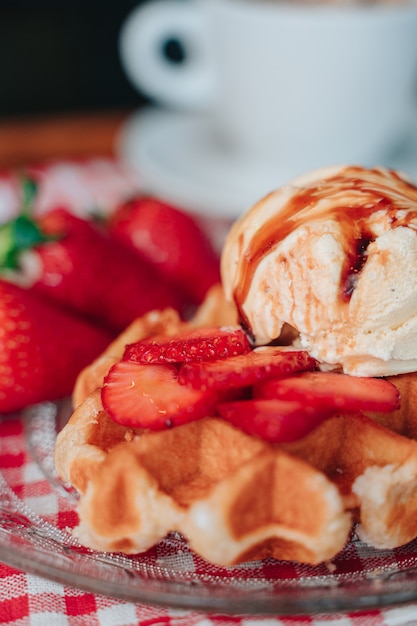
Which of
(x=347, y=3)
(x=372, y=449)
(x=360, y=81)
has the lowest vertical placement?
(x=372, y=449)

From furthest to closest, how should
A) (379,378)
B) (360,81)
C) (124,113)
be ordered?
1. (124,113)
2. (360,81)
3. (379,378)

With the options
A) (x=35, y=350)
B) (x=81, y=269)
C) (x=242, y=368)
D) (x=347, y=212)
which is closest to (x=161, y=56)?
(x=81, y=269)

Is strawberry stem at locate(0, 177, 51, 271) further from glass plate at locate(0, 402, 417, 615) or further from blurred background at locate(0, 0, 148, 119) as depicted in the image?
blurred background at locate(0, 0, 148, 119)

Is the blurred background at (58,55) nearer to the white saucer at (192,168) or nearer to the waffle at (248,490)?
the white saucer at (192,168)

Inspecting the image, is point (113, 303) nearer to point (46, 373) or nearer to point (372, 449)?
point (46, 373)

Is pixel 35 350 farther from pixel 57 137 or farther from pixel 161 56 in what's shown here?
pixel 57 137

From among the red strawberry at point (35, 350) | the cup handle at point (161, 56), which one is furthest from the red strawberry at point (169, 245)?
the cup handle at point (161, 56)

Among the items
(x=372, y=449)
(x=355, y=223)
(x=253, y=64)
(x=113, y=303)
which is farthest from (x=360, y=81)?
(x=372, y=449)
